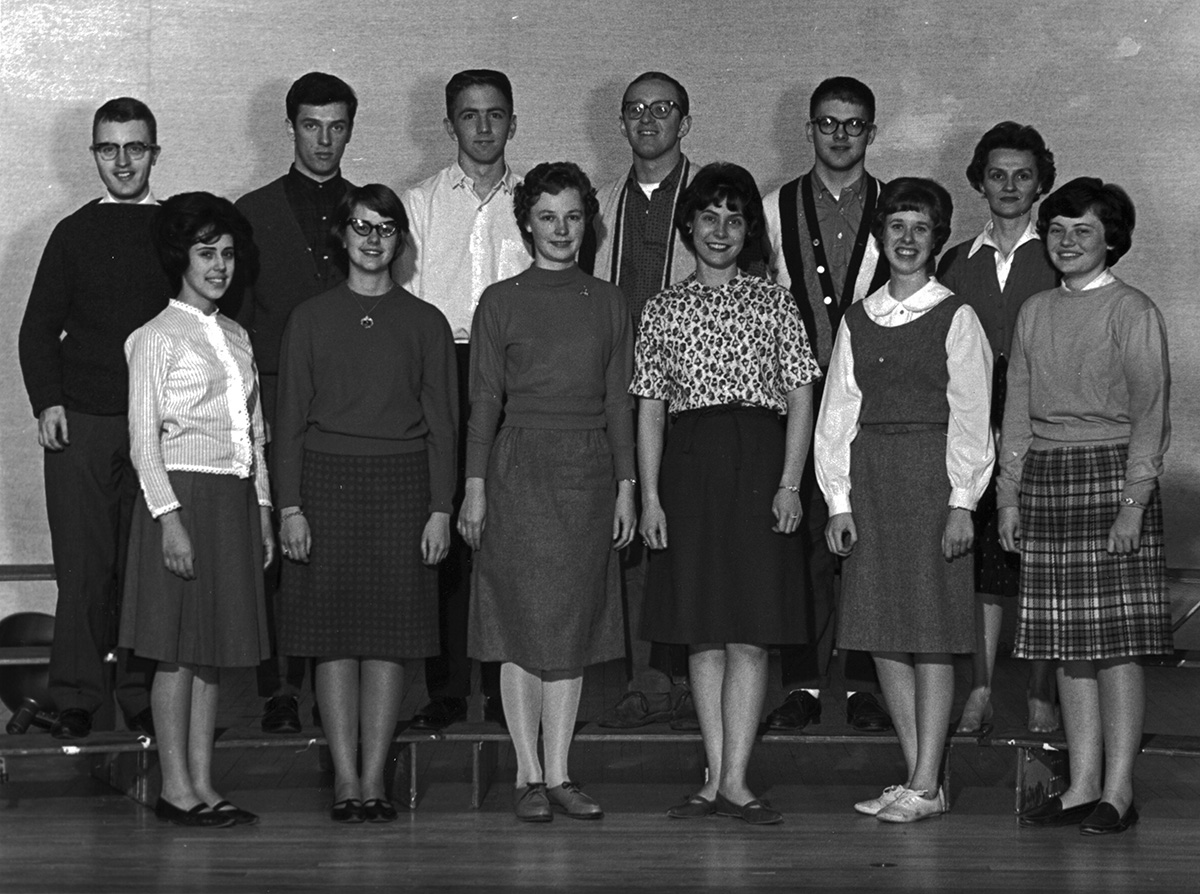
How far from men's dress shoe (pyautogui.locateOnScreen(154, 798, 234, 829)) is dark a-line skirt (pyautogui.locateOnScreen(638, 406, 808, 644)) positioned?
1.09 metres

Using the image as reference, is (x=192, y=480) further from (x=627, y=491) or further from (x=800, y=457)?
(x=800, y=457)

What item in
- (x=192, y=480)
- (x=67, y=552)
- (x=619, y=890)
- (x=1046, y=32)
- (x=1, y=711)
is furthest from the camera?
(x=1046, y=32)

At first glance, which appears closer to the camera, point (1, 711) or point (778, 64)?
point (1, 711)

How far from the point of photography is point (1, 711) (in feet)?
18.2

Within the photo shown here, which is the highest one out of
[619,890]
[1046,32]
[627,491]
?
[1046,32]

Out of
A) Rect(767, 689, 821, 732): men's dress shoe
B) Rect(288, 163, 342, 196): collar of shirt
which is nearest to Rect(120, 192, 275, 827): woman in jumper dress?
Rect(288, 163, 342, 196): collar of shirt

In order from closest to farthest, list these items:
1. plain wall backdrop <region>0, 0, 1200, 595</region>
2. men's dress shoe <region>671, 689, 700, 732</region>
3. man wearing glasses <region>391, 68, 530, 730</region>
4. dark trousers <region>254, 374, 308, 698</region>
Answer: dark trousers <region>254, 374, 308, 698</region> → men's dress shoe <region>671, 689, 700, 732</region> → man wearing glasses <region>391, 68, 530, 730</region> → plain wall backdrop <region>0, 0, 1200, 595</region>

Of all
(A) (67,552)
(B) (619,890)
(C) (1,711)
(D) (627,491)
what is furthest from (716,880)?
(C) (1,711)

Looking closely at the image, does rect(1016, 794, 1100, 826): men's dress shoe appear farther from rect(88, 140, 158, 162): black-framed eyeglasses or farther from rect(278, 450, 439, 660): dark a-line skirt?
rect(88, 140, 158, 162): black-framed eyeglasses

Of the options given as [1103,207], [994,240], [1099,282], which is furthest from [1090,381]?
[994,240]

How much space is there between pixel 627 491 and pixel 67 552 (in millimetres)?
1435

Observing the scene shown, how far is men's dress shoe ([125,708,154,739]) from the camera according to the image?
444cm

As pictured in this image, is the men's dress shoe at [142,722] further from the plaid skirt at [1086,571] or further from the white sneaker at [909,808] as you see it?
the plaid skirt at [1086,571]

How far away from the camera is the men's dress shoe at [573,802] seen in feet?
13.7
